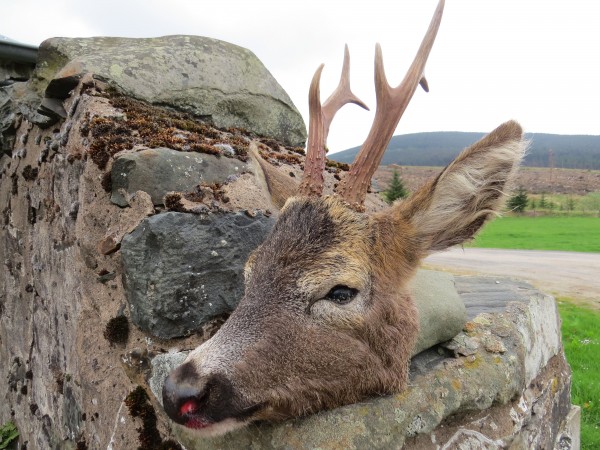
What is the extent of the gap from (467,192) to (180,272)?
1.77 metres

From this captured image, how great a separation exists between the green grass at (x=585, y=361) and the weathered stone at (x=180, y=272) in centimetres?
534

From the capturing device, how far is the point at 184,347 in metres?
3.02

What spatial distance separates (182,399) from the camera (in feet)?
6.79

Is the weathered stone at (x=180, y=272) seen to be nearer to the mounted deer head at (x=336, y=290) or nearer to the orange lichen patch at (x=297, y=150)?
the mounted deer head at (x=336, y=290)

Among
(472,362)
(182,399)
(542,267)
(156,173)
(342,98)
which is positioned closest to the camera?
(182,399)

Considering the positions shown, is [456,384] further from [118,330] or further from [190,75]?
[190,75]

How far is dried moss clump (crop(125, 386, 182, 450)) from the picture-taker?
294 cm

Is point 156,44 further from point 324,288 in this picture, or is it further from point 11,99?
point 324,288

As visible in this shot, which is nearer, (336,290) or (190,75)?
(336,290)

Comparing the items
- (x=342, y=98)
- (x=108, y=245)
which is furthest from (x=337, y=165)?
(x=108, y=245)

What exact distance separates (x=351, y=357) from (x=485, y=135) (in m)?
1.35

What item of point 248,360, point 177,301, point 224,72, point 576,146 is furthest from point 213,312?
point 576,146

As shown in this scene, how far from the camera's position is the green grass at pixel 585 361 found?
6211 millimetres

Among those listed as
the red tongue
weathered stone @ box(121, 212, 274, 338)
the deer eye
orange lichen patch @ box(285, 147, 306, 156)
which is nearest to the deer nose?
the red tongue
